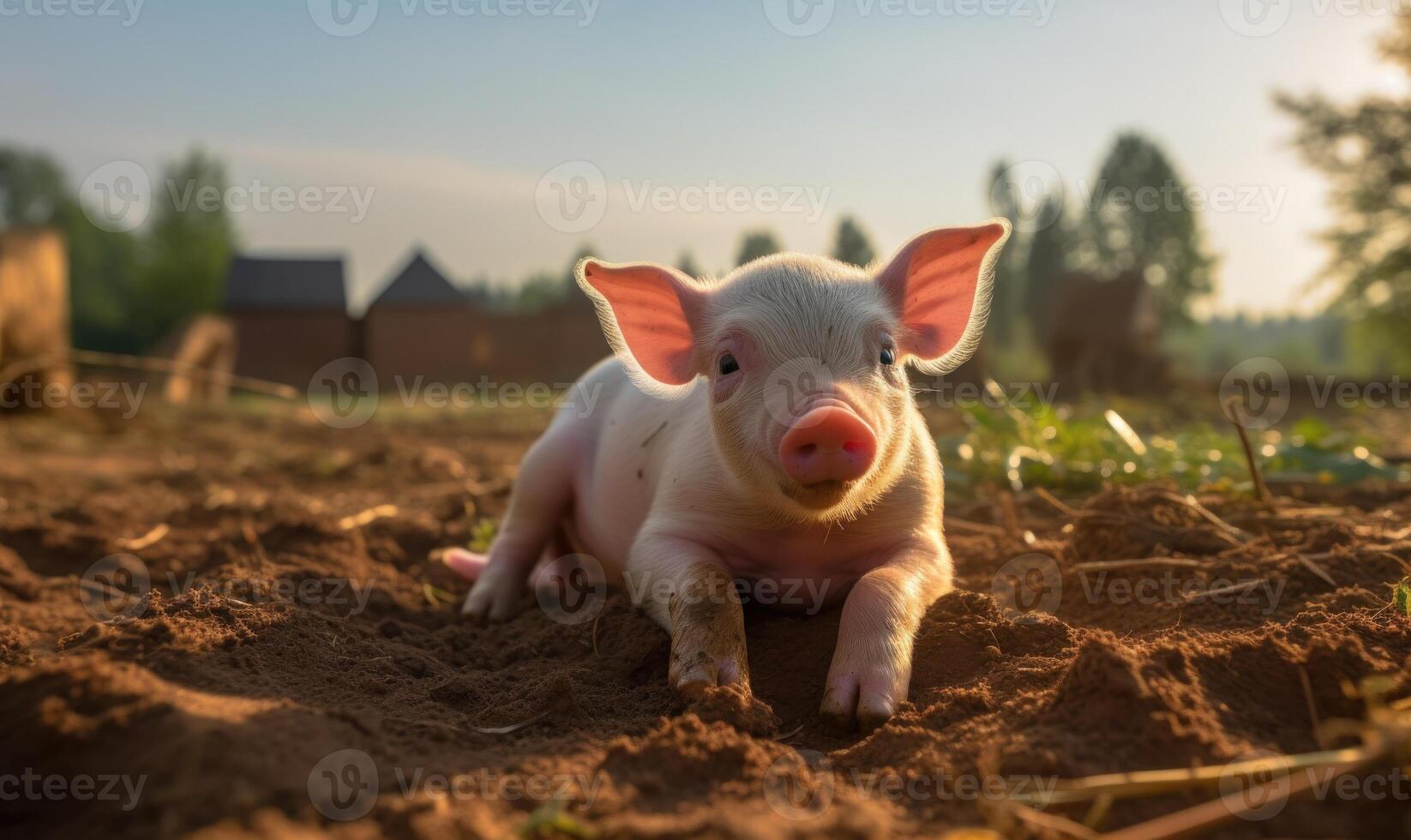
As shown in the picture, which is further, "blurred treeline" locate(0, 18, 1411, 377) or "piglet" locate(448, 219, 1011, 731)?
"blurred treeline" locate(0, 18, 1411, 377)

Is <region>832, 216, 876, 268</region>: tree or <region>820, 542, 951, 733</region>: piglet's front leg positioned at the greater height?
<region>832, 216, 876, 268</region>: tree

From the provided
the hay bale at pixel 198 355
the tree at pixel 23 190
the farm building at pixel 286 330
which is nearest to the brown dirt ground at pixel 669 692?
the hay bale at pixel 198 355

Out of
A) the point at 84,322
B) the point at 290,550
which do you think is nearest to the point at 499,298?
the point at 84,322

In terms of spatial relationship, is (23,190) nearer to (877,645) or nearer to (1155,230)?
(1155,230)

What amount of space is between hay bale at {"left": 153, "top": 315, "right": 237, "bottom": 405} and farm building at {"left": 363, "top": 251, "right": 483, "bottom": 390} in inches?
388

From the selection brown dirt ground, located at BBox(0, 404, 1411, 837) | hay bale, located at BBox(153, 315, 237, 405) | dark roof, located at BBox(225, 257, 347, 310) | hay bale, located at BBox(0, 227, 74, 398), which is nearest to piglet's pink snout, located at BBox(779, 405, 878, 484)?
brown dirt ground, located at BBox(0, 404, 1411, 837)

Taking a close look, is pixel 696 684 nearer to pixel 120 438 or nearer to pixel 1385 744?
pixel 1385 744

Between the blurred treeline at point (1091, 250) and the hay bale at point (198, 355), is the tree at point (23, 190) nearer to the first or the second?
the blurred treeline at point (1091, 250)

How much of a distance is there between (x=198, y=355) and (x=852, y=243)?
2192cm

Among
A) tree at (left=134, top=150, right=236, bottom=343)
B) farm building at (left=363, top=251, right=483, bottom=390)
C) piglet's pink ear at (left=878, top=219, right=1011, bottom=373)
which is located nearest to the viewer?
piglet's pink ear at (left=878, top=219, right=1011, bottom=373)

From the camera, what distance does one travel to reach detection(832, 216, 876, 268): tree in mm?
6109

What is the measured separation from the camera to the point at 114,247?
84625mm

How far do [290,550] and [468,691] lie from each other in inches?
103

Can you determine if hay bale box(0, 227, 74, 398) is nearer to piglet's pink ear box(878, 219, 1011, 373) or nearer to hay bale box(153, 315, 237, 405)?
hay bale box(153, 315, 237, 405)
